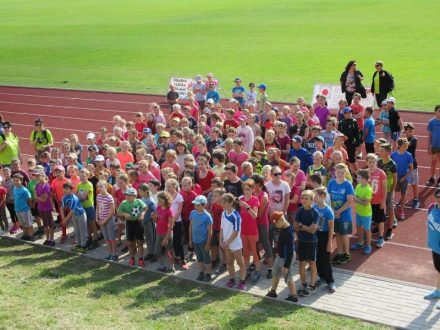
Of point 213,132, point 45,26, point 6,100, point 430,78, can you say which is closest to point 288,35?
point 430,78

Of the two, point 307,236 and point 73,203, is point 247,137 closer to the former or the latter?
point 73,203

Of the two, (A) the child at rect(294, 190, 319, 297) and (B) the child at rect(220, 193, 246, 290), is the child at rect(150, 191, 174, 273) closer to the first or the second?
(B) the child at rect(220, 193, 246, 290)

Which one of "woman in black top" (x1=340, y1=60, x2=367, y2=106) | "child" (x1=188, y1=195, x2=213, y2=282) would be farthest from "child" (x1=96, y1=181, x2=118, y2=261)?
"woman in black top" (x1=340, y1=60, x2=367, y2=106)

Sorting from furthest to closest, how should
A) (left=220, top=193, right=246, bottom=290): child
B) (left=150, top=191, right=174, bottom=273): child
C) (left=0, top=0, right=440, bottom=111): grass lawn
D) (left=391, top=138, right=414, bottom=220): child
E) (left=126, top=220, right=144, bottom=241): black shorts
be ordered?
(left=0, top=0, right=440, bottom=111): grass lawn, (left=391, top=138, right=414, bottom=220): child, (left=126, top=220, right=144, bottom=241): black shorts, (left=150, top=191, right=174, bottom=273): child, (left=220, top=193, right=246, bottom=290): child

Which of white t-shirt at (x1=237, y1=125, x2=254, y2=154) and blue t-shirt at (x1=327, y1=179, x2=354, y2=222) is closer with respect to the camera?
blue t-shirt at (x1=327, y1=179, x2=354, y2=222)

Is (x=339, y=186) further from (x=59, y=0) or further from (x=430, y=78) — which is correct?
(x=59, y=0)

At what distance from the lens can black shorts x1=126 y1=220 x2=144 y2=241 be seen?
438 inches

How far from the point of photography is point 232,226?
9969mm

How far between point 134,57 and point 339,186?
29.0 metres

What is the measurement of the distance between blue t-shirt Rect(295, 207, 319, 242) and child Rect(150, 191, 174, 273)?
2.36 metres

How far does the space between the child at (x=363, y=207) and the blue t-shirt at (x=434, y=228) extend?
1.61 meters

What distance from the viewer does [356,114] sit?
15.7 metres

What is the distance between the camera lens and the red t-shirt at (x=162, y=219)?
10703 millimetres

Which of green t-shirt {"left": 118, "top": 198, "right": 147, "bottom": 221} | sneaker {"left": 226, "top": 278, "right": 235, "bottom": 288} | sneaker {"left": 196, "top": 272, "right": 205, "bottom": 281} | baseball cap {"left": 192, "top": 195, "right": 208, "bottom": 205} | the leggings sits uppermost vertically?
baseball cap {"left": 192, "top": 195, "right": 208, "bottom": 205}
